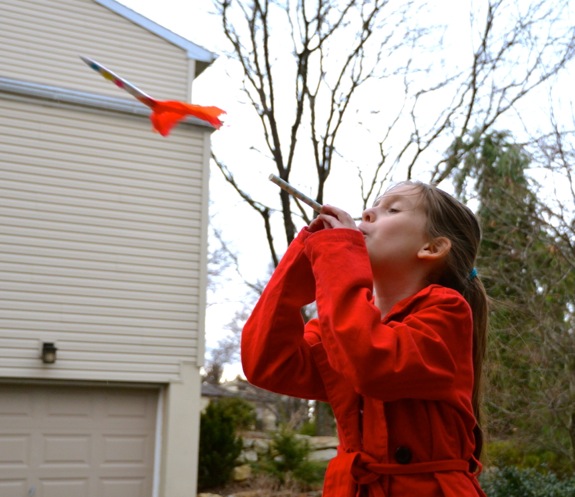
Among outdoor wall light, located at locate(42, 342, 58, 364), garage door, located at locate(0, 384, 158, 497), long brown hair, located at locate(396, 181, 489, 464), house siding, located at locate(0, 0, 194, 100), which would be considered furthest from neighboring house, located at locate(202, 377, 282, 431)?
long brown hair, located at locate(396, 181, 489, 464)

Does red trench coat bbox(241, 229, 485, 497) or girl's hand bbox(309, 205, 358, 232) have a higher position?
girl's hand bbox(309, 205, 358, 232)

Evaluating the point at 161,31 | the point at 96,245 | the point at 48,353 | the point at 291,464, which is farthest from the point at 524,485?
the point at 161,31

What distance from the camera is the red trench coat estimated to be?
4.41 ft

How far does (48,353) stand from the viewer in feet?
28.8

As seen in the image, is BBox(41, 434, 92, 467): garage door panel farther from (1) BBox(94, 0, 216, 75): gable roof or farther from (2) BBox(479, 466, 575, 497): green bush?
(1) BBox(94, 0, 216, 75): gable roof

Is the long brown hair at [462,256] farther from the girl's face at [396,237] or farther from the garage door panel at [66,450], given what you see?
the garage door panel at [66,450]

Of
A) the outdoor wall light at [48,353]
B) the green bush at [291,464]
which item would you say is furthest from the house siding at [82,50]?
the green bush at [291,464]

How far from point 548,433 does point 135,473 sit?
470 cm

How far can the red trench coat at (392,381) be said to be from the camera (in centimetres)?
134

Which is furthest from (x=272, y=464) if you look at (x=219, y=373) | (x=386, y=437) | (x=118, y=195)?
(x=219, y=373)

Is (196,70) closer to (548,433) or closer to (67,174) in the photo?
(67,174)

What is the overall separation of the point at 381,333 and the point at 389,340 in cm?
2

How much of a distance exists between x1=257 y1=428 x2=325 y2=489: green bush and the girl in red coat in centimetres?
977

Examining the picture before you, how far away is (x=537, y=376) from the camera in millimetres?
8188
